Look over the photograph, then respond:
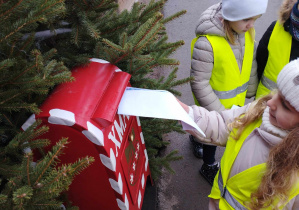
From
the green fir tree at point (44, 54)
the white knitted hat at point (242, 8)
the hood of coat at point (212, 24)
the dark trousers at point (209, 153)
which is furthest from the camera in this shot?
the dark trousers at point (209, 153)

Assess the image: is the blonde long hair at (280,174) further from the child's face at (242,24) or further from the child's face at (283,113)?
the child's face at (242,24)

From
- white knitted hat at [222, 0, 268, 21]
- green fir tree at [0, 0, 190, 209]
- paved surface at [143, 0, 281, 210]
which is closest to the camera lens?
green fir tree at [0, 0, 190, 209]

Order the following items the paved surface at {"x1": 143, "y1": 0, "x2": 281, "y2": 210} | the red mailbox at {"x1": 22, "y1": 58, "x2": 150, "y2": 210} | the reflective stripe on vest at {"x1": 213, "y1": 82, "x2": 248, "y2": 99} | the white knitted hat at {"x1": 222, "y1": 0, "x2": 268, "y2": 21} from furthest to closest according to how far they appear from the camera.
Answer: the paved surface at {"x1": 143, "y1": 0, "x2": 281, "y2": 210} → the reflective stripe on vest at {"x1": 213, "y1": 82, "x2": 248, "y2": 99} → the white knitted hat at {"x1": 222, "y1": 0, "x2": 268, "y2": 21} → the red mailbox at {"x1": 22, "y1": 58, "x2": 150, "y2": 210}

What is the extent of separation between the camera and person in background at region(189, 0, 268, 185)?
81.1 inches

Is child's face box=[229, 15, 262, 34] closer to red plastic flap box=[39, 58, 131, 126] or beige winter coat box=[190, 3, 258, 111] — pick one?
beige winter coat box=[190, 3, 258, 111]

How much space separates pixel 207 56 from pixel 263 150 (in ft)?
3.16

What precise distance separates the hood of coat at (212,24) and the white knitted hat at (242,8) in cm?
11

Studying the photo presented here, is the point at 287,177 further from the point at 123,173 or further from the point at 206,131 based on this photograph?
the point at 123,173

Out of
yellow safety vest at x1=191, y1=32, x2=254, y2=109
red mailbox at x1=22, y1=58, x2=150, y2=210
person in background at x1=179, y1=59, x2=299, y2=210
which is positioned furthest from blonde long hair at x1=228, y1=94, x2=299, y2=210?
yellow safety vest at x1=191, y1=32, x2=254, y2=109

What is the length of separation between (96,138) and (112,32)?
80 centimetres

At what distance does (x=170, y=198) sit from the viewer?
2975 mm

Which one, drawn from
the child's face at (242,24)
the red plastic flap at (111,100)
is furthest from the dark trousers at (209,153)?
the red plastic flap at (111,100)

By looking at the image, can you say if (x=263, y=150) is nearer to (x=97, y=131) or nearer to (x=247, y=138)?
(x=247, y=138)

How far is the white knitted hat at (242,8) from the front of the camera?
1998 millimetres
